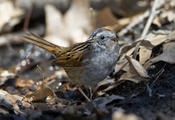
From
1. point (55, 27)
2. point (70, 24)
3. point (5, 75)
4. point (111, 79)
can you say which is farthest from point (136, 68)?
point (55, 27)

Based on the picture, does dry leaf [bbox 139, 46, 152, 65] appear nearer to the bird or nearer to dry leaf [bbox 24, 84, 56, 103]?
the bird

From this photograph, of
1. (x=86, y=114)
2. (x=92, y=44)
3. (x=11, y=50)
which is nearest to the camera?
(x=86, y=114)

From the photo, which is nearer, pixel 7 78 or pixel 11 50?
pixel 7 78

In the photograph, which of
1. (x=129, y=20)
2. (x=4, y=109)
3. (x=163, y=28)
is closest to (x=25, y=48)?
(x=129, y=20)

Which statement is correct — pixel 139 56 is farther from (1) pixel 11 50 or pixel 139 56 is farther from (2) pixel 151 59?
(1) pixel 11 50

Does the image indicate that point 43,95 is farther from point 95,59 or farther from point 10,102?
point 95,59

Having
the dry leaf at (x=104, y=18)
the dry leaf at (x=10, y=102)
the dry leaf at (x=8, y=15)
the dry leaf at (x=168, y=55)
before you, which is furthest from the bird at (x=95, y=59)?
the dry leaf at (x=8, y=15)
